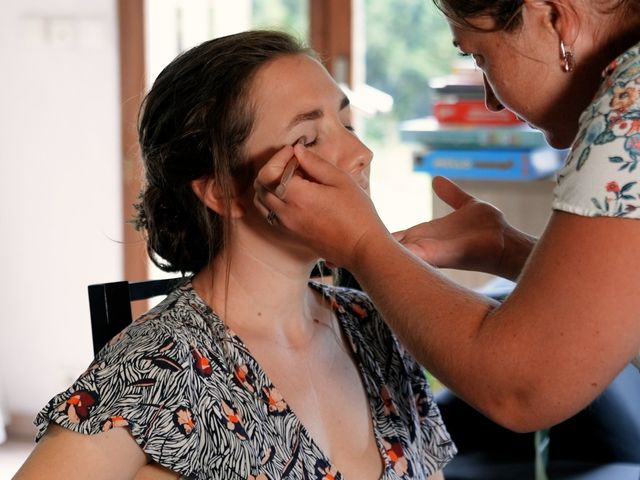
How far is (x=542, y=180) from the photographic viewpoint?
296 cm

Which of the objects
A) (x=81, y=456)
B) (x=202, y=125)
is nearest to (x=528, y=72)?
(x=202, y=125)

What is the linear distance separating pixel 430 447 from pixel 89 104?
2.41 meters

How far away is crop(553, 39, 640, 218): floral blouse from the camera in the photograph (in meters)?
0.94

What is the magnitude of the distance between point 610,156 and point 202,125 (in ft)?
2.17

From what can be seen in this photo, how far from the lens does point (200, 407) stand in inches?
49.9

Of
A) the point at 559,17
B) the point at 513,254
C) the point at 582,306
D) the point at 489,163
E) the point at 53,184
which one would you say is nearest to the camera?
the point at 582,306

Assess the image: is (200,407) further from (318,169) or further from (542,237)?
(542,237)

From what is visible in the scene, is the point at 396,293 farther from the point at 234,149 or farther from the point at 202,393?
the point at 234,149

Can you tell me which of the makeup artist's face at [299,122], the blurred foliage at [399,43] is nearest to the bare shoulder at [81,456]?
the makeup artist's face at [299,122]

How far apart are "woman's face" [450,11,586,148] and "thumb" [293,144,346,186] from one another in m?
Result: 0.20

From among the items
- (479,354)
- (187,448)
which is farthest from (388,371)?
(479,354)

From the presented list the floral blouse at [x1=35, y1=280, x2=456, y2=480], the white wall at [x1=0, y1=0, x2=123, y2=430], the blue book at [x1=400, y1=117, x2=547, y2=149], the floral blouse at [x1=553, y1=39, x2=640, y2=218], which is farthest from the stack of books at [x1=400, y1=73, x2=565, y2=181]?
the floral blouse at [x1=553, y1=39, x2=640, y2=218]

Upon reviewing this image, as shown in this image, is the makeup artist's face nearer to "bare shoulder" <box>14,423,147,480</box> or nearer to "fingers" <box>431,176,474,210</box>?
"fingers" <box>431,176,474,210</box>

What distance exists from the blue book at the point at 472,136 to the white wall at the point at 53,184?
47.7 inches
